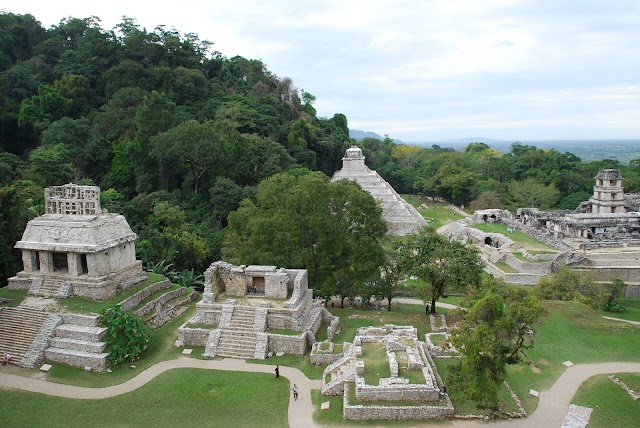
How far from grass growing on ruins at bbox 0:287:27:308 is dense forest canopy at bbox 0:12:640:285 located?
9.51 ft

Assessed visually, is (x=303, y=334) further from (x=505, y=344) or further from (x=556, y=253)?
(x=556, y=253)

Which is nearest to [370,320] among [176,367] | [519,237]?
[176,367]

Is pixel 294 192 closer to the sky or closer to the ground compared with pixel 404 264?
closer to the sky

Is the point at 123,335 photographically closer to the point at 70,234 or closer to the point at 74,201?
the point at 70,234

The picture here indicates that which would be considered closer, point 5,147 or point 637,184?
point 5,147

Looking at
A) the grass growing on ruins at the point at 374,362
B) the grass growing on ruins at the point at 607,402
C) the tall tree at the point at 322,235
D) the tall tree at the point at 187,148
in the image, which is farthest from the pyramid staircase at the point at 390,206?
the grass growing on ruins at the point at 607,402

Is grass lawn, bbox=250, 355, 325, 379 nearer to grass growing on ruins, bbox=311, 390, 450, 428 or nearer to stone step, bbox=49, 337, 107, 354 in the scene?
grass growing on ruins, bbox=311, 390, 450, 428

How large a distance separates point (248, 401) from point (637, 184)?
61.9 metres

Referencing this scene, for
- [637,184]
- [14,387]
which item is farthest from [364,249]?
[637,184]

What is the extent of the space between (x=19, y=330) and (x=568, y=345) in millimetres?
22733

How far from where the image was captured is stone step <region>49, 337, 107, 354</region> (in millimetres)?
18750

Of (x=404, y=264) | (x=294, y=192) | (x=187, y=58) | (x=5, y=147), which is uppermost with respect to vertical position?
(x=187, y=58)

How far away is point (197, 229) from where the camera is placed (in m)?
37.4

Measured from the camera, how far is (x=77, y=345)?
18922mm
